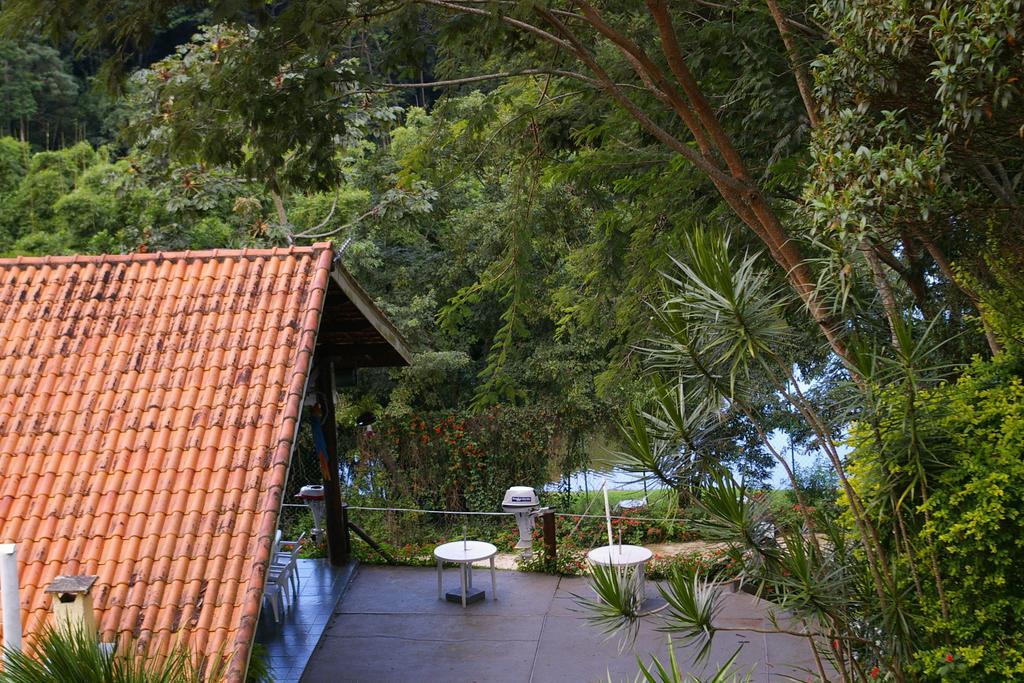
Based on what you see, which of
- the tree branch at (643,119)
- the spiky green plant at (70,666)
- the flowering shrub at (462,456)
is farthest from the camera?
the flowering shrub at (462,456)

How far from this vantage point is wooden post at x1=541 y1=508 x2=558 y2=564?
11477mm

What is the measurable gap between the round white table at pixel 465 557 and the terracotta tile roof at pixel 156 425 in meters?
3.73

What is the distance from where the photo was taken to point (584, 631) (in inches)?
378

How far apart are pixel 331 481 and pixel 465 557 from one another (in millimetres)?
2046

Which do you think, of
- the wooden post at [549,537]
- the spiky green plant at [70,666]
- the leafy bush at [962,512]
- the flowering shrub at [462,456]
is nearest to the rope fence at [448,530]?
the wooden post at [549,537]

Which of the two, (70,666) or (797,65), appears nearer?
(70,666)

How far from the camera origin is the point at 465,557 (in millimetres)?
10250

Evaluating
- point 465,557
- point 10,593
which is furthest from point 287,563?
point 10,593

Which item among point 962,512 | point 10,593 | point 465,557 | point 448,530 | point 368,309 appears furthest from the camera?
point 448,530

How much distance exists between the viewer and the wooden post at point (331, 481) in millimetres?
11164

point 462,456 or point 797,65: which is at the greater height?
point 797,65

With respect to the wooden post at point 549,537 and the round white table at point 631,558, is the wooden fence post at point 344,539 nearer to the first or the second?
the wooden post at point 549,537

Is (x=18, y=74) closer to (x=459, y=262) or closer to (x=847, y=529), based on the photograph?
(x=459, y=262)

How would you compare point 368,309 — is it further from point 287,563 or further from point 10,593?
point 10,593
